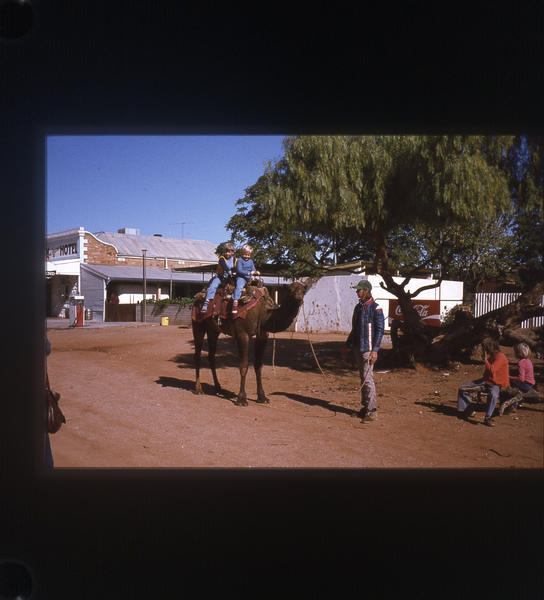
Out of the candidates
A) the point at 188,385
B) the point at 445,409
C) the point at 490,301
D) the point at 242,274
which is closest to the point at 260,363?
the point at 242,274

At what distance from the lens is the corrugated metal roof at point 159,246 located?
24.8 m

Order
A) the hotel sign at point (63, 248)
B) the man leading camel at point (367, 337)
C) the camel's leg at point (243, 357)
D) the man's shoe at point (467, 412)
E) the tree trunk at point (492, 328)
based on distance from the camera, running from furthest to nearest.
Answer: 1. the hotel sign at point (63, 248)
2. the tree trunk at point (492, 328)
3. the camel's leg at point (243, 357)
4. the man's shoe at point (467, 412)
5. the man leading camel at point (367, 337)

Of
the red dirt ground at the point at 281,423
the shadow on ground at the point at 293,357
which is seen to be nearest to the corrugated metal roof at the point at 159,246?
the shadow on ground at the point at 293,357

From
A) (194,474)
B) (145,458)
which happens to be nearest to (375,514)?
(194,474)

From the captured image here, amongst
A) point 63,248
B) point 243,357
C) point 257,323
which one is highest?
point 63,248

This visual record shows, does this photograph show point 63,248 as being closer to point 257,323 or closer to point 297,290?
point 257,323

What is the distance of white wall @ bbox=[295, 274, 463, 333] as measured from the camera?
1700cm

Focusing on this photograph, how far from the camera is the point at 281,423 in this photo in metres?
6.07

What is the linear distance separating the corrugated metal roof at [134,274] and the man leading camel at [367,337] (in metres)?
15.2

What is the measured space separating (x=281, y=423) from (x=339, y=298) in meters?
11.6

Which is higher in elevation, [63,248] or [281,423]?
[63,248]

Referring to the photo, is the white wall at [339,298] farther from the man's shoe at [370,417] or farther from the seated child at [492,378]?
the man's shoe at [370,417]

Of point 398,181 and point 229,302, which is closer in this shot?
point 229,302

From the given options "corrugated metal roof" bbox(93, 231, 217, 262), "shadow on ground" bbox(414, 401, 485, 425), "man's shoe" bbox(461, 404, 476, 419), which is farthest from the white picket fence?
"corrugated metal roof" bbox(93, 231, 217, 262)
